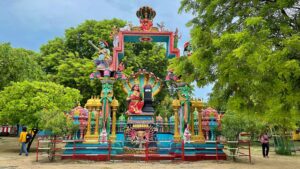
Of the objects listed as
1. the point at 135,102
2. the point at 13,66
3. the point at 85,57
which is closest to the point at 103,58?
the point at 135,102

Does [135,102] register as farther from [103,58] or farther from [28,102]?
[28,102]

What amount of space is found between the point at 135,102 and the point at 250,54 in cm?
1129

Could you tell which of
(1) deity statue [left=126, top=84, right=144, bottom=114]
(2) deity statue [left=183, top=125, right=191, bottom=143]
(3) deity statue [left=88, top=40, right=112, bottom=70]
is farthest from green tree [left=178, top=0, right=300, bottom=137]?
(1) deity statue [left=126, top=84, right=144, bottom=114]

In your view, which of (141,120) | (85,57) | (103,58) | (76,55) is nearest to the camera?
(103,58)

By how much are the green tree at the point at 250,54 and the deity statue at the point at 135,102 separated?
8370 mm

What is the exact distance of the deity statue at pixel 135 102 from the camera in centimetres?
1619

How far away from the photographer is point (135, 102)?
16.3m

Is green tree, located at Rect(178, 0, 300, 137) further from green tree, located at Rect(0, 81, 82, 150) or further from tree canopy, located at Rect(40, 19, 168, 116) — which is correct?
tree canopy, located at Rect(40, 19, 168, 116)

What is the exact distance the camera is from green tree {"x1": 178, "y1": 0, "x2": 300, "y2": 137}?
5.55 m

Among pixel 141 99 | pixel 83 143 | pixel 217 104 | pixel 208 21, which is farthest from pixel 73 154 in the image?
pixel 208 21

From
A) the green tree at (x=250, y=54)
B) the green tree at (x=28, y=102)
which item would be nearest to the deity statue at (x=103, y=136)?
the green tree at (x=28, y=102)

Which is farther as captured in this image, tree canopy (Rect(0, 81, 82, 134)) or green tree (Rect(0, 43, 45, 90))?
green tree (Rect(0, 43, 45, 90))

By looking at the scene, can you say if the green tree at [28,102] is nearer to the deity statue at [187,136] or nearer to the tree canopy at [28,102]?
the tree canopy at [28,102]

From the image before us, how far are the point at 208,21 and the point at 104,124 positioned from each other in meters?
8.98
